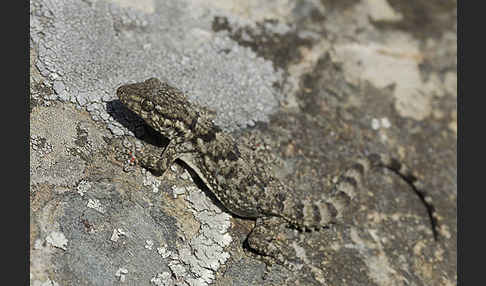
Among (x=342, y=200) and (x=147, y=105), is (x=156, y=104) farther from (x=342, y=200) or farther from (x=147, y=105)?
(x=342, y=200)

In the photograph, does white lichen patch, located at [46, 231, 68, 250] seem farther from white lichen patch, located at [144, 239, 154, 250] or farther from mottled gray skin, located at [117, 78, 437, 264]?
mottled gray skin, located at [117, 78, 437, 264]

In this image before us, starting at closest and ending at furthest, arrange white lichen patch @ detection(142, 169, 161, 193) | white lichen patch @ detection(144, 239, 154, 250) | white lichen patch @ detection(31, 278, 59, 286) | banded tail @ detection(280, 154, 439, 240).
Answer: white lichen patch @ detection(31, 278, 59, 286)
white lichen patch @ detection(144, 239, 154, 250)
white lichen patch @ detection(142, 169, 161, 193)
banded tail @ detection(280, 154, 439, 240)

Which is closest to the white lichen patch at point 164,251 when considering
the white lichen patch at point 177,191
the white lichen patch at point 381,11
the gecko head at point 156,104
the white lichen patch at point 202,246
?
the white lichen patch at point 202,246

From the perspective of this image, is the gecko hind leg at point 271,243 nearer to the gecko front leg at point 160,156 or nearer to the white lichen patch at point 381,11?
the gecko front leg at point 160,156

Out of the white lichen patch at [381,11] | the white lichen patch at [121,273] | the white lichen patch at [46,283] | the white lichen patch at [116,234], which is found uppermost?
the white lichen patch at [381,11]

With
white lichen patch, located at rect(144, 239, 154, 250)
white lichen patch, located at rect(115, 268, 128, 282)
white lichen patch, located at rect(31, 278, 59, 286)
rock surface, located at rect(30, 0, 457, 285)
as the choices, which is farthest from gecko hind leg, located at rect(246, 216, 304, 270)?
white lichen patch, located at rect(31, 278, 59, 286)
